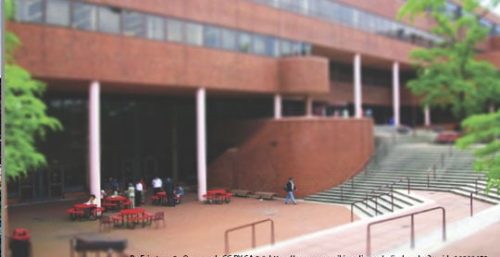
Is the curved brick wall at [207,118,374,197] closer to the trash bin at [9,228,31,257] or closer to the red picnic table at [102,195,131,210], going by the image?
the red picnic table at [102,195,131,210]

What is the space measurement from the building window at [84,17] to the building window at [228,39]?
7266 mm

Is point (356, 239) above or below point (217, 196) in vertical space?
above

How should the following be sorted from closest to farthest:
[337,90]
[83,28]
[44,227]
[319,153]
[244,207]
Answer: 1. [44,227]
2. [83,28]
3. [244,207]
4. [319,153]
5. [337,90]

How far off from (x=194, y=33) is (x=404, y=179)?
42.8 feet

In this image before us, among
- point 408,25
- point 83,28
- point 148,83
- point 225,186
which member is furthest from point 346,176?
point 408,25

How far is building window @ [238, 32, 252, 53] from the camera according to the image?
27.5 m

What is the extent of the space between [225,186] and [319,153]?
581 cm

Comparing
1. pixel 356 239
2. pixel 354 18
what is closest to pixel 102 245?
pixel 356 239

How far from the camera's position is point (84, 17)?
2127cm

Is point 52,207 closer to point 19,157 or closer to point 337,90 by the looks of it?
point 19,157

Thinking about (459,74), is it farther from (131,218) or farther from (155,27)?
(131,218)

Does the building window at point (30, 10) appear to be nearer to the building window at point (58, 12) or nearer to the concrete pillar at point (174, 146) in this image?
the building window at point (58, 12)

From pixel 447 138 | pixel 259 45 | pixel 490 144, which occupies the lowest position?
pixel 447 138

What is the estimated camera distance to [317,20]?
3259 centimetres
